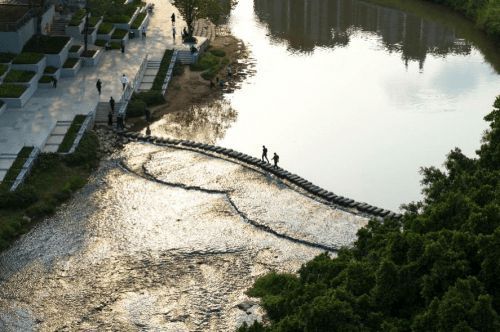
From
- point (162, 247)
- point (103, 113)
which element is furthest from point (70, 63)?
point (162, 247)

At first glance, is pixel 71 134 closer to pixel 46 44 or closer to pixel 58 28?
pixel 46 44

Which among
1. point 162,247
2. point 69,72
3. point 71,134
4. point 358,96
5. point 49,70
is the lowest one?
point 358,96

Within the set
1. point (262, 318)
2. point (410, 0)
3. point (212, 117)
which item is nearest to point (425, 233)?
point (262, 318)

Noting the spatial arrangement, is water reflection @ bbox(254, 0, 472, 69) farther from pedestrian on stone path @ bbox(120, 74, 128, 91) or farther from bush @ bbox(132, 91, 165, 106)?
pedestrian on stone path @ bbox(120, 74, 128, 91)

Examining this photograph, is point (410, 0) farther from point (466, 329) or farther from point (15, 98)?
point (466, 329)

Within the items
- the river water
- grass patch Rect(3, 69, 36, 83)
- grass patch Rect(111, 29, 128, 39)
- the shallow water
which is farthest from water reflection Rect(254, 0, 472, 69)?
the shallow water

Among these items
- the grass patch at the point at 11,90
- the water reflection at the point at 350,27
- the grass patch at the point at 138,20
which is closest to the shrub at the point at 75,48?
the grass patch at the point at 138,20

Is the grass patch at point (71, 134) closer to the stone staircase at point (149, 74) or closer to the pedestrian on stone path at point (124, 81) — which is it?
the pedestrian on stone path at point (124, 81)
